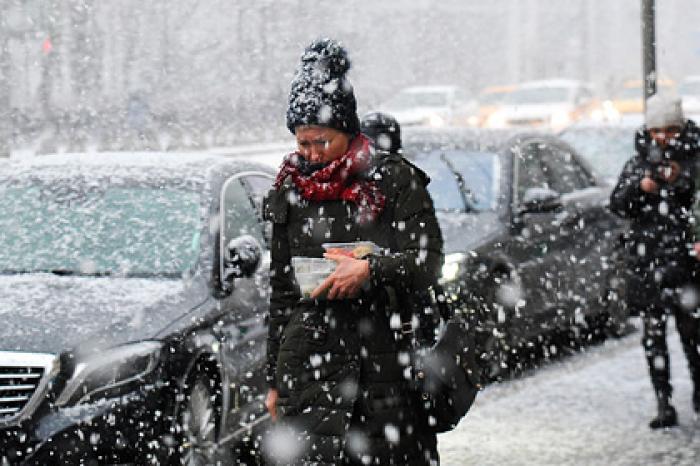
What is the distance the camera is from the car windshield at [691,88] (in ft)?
122

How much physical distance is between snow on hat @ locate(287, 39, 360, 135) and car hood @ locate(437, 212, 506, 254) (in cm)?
445

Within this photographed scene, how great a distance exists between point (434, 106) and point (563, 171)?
26955mm

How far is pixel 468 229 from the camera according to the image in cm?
923

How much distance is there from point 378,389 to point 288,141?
31.1 meters

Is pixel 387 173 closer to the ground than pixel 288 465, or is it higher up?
higher up

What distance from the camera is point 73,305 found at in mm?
6145

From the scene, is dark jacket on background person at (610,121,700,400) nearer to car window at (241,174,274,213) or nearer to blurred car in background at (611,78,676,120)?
car window at (241,174,274,213)

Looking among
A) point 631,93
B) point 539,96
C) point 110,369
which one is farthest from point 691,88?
point 110,369

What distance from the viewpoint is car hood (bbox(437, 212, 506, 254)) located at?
29.6 ft

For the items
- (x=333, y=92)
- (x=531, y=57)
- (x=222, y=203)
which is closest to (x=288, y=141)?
(x=531, y=57)

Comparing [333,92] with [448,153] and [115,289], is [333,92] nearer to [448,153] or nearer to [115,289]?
[115,289]

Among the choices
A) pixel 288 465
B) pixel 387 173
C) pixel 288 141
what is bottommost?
pixel 288 141

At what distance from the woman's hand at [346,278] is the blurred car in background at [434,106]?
31217mm

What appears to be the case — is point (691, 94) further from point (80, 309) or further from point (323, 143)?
point (323, 143)
